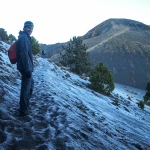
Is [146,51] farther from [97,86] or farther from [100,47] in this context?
[97,86]

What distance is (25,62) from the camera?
7.39 m

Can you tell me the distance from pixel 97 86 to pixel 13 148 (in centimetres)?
1935

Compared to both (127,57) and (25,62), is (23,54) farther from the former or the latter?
(127,57)

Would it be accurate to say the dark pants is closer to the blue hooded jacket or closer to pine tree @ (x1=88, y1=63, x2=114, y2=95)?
the blue hooded jacket

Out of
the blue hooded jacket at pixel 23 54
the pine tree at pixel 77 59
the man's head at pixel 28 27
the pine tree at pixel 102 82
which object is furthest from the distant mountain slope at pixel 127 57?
the blue hooded jacket at pixel 23 54

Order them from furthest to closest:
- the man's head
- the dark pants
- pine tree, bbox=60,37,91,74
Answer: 1. pine tree, bbox=60,37,91,74
2. the man's head
3. the dark pants

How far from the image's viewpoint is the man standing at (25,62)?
7406mm

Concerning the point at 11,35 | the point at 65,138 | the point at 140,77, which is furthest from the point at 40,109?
the point at 140,77

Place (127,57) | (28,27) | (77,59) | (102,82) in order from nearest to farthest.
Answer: (28,27) < (102,82) < (77,59) < (127,57)

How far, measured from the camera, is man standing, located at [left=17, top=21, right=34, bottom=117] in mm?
7406

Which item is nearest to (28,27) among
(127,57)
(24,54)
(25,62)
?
(24,54)

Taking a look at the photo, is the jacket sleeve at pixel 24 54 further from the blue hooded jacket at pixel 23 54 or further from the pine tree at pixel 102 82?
the pine tree at pixel 102 82

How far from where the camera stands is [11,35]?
65.2 meters

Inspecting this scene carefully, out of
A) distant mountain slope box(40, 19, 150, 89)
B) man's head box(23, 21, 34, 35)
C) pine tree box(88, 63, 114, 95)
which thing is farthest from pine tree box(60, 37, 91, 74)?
distant mountain slope box(40, 19, 150, 89)
